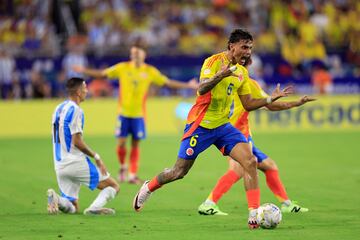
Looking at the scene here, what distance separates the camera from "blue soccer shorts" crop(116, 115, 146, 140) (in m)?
17.4

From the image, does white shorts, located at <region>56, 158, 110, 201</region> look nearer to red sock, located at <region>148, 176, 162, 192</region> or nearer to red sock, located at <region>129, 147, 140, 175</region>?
red sock, located at <region>148, 176, 162, 192</region>

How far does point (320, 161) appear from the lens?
20750mm

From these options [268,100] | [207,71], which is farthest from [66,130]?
[268,100]

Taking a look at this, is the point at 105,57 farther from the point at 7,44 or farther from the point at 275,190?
the point at 275,190

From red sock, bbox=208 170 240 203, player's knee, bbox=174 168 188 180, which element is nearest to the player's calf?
player's knee, bbox=174 168 188 180

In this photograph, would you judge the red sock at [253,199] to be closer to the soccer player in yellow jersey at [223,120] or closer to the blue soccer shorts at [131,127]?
the soccer player in yellow jersey at [223,120]

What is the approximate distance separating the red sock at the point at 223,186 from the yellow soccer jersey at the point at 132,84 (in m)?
5.27

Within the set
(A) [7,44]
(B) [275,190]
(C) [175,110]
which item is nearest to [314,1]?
(C) [175,110]

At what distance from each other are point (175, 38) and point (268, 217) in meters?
22.2

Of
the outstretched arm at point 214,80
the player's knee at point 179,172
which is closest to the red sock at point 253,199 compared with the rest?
the player's knee at point 179,172

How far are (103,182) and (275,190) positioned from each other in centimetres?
254

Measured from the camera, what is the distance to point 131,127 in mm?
17516

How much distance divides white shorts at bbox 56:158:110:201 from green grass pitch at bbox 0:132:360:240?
0.48 meters

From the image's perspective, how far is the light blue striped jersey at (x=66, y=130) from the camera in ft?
39.6
